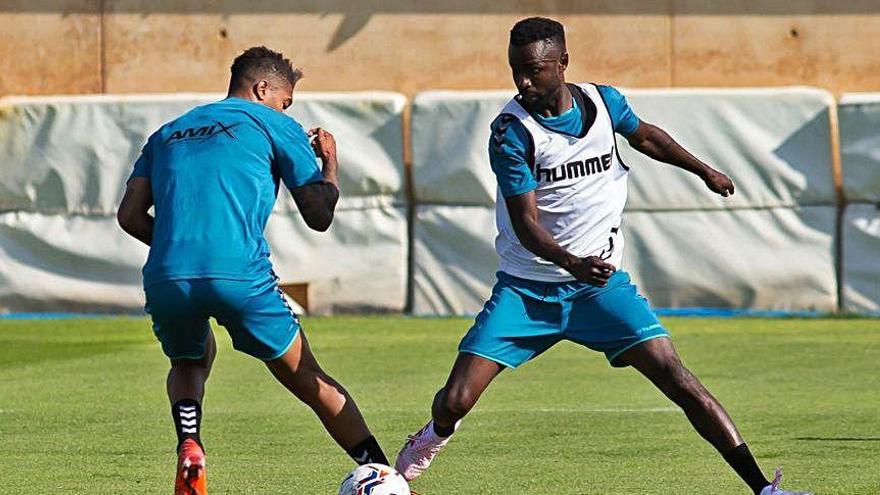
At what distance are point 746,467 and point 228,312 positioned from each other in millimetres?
→ 2250

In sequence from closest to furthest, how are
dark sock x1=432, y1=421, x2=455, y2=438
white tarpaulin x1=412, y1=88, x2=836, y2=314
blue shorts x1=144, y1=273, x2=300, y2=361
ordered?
blue shorts x1=144, y1=273, x2=300, y2=361 < dark sock x1=432, y1=421, x2=455, y2=438 < white tarpaulin x1=412, y1=88, x2=836, y2=314

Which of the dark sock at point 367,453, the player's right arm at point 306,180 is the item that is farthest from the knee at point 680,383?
the player's right arm at point 306,180

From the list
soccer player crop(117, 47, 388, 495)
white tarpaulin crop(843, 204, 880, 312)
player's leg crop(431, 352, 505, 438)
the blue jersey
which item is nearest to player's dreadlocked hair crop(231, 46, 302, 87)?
soccer player crop(117, 47, 388, 495)

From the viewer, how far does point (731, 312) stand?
17797 millimetres

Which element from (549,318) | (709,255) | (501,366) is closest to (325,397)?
(501,366)

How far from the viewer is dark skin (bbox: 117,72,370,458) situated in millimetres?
7141

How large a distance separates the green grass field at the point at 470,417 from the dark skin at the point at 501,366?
0.76 meters

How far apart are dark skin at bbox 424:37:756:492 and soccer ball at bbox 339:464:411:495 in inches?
18.4

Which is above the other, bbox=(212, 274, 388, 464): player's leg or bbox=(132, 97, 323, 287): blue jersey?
bbox=(132, 97, 323, 287): blue jersey

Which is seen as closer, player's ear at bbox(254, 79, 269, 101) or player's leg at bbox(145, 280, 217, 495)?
player's leg at bbox(145, 280, 217, 495)

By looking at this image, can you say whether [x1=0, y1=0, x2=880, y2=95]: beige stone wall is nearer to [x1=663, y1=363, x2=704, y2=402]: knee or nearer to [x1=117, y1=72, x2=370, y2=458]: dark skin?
[x1=117, y1=72, x2=370, y2=458]: dark skin

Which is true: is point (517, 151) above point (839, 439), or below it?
above

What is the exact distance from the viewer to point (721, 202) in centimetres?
1764

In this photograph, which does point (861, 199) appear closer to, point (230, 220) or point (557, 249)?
point (557, 249)
